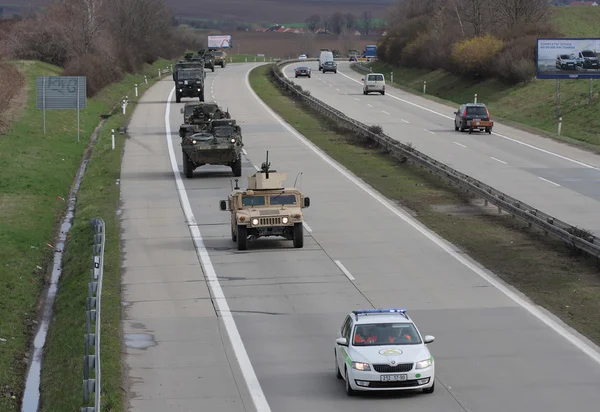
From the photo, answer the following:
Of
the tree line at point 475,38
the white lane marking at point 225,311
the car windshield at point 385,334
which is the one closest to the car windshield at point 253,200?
the white lane marking at point 225,311

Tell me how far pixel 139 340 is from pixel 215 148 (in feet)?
70.6

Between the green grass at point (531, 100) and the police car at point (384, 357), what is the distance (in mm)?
37734

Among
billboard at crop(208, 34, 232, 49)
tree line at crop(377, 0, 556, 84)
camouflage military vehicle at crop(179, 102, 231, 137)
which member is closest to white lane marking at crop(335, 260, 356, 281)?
camouflage military vehicle at crop(179, 102, 231, 137)

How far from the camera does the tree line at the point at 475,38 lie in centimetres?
8400

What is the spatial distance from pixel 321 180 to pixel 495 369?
938 inches

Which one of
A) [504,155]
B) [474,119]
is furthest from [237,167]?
[474,119]

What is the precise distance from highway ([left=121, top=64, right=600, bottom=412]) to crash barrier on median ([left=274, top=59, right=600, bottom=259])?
8.46ft

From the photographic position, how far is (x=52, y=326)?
2331 cm

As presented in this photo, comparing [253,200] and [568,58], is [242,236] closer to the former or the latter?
[253,200]

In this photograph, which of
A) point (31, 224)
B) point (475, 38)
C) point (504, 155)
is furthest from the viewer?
point (475, 38)

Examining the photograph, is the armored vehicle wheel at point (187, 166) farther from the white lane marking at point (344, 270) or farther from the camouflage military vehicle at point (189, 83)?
the camouflage military vehicle at point (189, 83)

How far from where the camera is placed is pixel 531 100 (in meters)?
74.8

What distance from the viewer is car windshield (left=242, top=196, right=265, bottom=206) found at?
28.4m

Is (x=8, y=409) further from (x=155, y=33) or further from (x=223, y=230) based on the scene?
(x=155, y=33)
